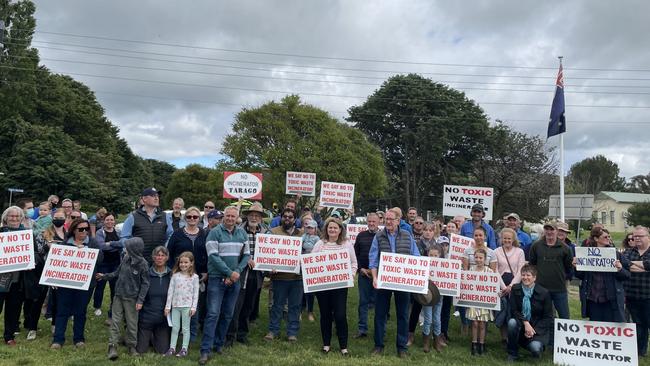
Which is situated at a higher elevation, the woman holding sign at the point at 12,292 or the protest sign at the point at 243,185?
the protest sign at the point at 243,185

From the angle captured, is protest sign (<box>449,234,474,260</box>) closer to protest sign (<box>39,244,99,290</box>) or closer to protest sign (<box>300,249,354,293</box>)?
protest sign (<box>300,249,354,293</box>)

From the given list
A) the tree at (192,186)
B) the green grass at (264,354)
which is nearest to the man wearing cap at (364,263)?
the green grass at (264,354)

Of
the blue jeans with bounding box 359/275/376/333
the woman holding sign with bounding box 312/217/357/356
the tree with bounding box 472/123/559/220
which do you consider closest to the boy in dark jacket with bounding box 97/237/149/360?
the woman holding sign with bounding box 312/217/357/356

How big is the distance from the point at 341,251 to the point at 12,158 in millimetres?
44600

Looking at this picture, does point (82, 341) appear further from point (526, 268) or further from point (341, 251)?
point (526, 268)

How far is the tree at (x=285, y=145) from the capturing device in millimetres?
30266

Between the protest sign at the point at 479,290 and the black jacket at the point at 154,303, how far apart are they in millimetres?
4697

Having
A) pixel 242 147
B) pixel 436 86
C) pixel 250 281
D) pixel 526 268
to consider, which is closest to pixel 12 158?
pixel 242 147

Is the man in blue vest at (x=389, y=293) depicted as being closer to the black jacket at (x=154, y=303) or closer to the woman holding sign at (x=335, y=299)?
the woman holding sign at (x=335, y=299)

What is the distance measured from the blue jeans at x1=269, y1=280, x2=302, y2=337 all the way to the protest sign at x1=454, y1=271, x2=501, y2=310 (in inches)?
106

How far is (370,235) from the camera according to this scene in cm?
820

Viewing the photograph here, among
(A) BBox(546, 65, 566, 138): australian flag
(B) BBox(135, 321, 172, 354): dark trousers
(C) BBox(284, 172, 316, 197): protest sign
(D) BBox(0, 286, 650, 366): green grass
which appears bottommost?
(D) BBox(0, 286, 650, 366): green grass

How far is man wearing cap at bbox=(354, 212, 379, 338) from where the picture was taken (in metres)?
8.01

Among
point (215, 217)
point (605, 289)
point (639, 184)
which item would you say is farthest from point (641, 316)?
point (639, 184)
